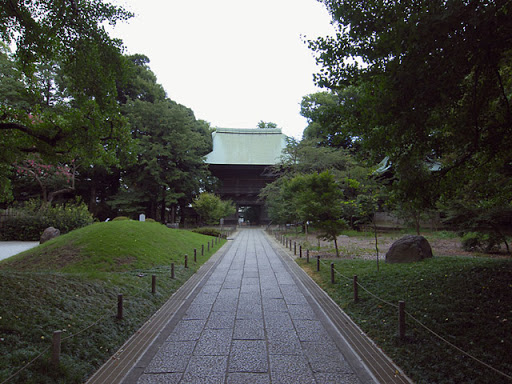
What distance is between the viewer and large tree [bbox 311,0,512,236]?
3551 millimetres

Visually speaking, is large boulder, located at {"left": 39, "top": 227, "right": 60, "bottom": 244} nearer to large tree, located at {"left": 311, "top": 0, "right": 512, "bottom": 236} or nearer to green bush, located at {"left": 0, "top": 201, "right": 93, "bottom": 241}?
green bush, located at {"left": 0, "top": 201, "right": 93, "bottom": 241}

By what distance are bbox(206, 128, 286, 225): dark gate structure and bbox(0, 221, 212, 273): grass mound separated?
24545mm

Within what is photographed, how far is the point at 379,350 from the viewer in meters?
3.99

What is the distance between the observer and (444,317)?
434 centimetres

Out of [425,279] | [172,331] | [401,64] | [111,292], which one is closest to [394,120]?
[401,64]

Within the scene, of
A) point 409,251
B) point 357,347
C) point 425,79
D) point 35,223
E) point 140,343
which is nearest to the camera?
point 425,79

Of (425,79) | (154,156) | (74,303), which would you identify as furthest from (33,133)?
(154,156)

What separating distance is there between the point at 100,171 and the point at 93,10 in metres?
26.1

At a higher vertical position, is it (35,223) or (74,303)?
(35,223)

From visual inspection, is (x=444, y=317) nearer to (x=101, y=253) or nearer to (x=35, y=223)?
(x=101, y=253)

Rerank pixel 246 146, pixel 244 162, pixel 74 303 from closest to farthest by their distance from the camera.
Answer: pixel 74 303 < pixel 244 162 < pixel 246 146

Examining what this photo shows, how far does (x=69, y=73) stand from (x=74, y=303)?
13.6 feet

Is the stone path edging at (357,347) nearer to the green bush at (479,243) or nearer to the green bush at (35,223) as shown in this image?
the green bush at (479,243)

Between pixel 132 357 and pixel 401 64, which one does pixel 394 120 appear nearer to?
pixel 401 64
